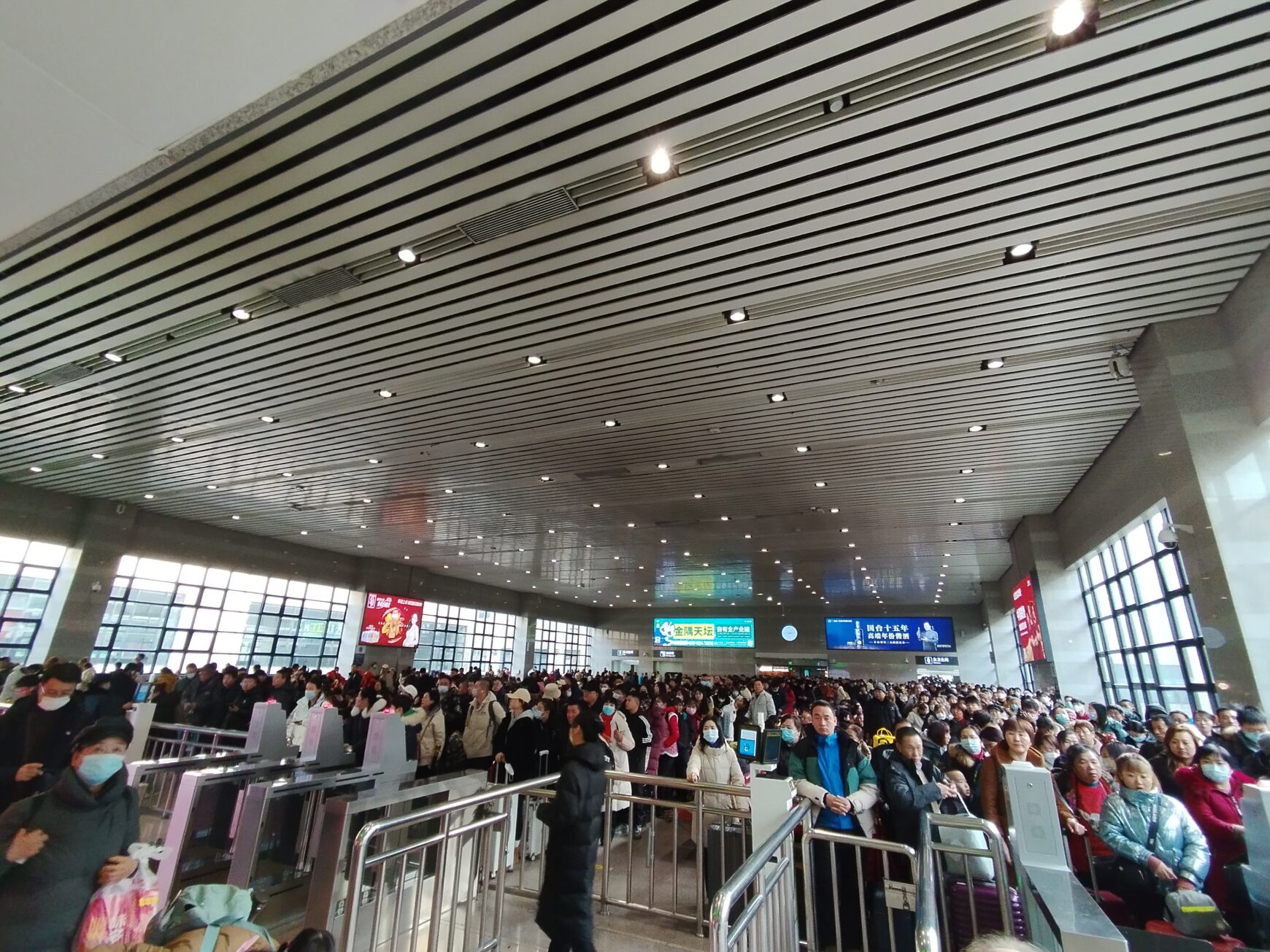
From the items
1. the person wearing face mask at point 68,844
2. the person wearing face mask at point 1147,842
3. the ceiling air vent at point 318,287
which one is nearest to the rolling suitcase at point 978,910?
the person wearing face mask at point 1147,842

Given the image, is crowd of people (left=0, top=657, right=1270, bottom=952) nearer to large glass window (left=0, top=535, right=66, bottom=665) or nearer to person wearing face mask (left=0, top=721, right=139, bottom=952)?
person wearing face mask (left=0, top=721, right=139, bottom=952)

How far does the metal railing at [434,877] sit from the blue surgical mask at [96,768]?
992 millimetres

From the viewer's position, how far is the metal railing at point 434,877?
2.67m

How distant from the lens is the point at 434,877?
363cm

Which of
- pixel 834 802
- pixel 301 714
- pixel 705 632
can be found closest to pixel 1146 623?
pixel 834 802

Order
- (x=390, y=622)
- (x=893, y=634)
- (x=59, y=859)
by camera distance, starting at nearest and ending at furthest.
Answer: (x=59, y=859), (x=390, y=622), (x=893, y=634)

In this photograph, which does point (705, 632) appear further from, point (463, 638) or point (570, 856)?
point (570, 856)

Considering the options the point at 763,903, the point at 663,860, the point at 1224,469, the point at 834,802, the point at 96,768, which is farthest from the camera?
the point at 663,860

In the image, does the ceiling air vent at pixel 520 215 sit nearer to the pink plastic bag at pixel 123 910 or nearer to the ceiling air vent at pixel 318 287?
the ceiling air vent at pixel 318 287

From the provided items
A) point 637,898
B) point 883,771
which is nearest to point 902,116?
point 883,771

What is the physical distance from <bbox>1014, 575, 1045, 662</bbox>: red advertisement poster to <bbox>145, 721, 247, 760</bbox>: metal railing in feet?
47.3

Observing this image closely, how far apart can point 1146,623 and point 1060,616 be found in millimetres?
2530

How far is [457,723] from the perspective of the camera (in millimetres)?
8719

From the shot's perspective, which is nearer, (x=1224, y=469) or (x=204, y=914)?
(x=204, y=914)
